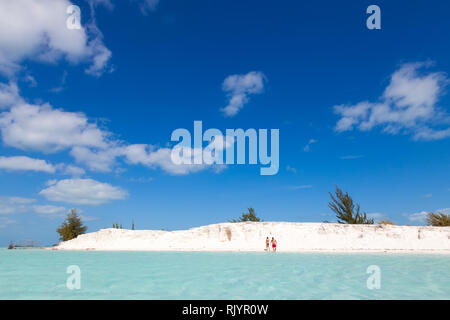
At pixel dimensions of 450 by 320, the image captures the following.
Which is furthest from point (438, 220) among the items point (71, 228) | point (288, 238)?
point (71, 228)

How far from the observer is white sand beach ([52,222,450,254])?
3194 centimetres

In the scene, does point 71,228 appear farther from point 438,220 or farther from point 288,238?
point 438,220

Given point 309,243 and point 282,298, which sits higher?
point 282,298

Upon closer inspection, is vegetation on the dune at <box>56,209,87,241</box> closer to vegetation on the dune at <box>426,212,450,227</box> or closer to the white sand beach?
the white sand beach

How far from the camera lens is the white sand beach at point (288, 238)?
31.9 meters

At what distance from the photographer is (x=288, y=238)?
1287 inches

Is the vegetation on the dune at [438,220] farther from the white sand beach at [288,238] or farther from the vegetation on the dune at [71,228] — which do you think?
the vegetation on the dune at [71,228]

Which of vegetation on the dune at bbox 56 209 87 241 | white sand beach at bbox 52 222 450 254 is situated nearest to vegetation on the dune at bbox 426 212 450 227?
white sand beach at bbox 52 222 450 254

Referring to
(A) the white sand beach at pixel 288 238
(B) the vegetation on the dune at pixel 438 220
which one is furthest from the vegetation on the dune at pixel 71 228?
(B) the vegetation on the dune at pixel 438 220
